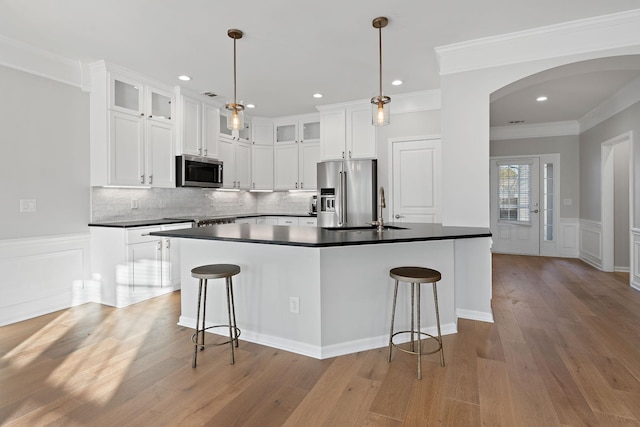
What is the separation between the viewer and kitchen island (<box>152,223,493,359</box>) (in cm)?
249

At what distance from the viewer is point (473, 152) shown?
3.28 meters

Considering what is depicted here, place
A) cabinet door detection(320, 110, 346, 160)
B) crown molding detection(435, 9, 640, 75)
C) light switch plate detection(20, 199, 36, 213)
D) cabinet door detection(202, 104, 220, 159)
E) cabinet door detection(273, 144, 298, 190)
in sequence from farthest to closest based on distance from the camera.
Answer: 1. cabinet door detection(273, 144, 298, 190)
2. cabinet door detection(320, 110, 346, 160)
3. cabinet door detection(202, 104, 220, 159)
4. light switch plate detection(20, 199, 36, 213)
5. crown molding detection(435, 9, 640, 75)

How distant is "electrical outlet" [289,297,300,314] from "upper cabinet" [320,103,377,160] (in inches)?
121

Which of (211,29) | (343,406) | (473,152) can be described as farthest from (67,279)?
(473,152)

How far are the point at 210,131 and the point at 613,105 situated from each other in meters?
5.91

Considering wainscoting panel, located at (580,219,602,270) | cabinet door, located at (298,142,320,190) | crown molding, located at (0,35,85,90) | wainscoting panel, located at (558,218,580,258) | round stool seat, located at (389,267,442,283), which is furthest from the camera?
wainscoting panel, located at (558,218,580,258)

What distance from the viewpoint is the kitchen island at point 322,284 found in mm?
2488

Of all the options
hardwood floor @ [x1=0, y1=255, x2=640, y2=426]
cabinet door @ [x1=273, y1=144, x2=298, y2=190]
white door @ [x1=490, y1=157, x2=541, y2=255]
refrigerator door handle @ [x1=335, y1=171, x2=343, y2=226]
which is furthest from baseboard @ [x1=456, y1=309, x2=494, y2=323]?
white door @ [x1=490, y1=157, x2=541, y2=255]

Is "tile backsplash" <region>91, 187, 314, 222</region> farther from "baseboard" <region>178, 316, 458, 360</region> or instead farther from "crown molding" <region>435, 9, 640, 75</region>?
"crown molding" <region>435, 9, 640, 75</region>

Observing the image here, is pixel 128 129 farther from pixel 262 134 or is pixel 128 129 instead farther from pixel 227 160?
pixel 262 134

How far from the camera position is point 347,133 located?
5.28 m

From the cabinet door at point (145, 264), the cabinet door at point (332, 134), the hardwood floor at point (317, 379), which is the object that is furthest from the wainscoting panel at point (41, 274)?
the cabinet door at point (332, 134)

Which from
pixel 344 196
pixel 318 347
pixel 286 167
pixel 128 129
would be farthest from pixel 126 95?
pixel 318 347

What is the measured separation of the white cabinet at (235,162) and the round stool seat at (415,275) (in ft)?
12.3
